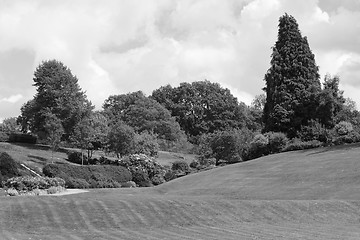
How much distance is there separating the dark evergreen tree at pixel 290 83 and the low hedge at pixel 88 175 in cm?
1805

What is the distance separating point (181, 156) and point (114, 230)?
195 ft

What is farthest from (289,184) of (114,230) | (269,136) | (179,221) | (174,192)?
(269,136)

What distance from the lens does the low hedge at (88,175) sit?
1524 inches

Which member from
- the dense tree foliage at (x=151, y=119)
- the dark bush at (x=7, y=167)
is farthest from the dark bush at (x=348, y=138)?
the dense tree foliage at (x=151, y=119)

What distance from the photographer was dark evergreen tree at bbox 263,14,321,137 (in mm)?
51844

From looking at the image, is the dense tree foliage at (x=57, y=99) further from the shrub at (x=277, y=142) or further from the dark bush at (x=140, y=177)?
the shrub at (x=277, y=142)

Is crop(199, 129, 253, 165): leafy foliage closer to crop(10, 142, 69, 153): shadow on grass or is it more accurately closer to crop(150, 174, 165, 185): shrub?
crop(150, 174, 165, 185): shrub

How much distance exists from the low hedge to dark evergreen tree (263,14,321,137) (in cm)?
1805

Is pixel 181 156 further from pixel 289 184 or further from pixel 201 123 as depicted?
pixel 289 184

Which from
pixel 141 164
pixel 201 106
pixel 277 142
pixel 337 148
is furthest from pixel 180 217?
pixel 201 106

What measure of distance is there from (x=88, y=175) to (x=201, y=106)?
68.0 metres

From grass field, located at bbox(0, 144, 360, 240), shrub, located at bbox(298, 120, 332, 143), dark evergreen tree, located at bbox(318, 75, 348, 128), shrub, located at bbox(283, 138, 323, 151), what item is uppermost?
dark evergreen tree, located at bbox(318, 75, 348, 128)

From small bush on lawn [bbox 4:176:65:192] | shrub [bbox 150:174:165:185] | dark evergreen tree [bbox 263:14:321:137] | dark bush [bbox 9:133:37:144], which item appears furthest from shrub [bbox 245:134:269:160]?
dark bush [bbox 9:133:37:144]

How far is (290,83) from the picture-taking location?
53906mm
